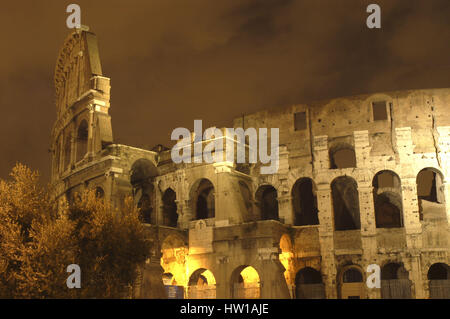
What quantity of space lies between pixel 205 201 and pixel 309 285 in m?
7.21

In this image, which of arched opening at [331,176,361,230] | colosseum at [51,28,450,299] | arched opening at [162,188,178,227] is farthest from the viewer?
arched opening at [162,188,178,227]

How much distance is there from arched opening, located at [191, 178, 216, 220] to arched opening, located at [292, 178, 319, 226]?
14.9 feet

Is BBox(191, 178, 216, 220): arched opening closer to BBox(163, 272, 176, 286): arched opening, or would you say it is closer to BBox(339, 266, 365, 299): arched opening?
BBox(163, 272, 176, 286): arched opening

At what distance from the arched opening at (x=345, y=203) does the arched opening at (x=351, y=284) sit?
2396 millimetres

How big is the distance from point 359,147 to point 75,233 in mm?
13410

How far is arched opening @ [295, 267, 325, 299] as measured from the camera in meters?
25.9

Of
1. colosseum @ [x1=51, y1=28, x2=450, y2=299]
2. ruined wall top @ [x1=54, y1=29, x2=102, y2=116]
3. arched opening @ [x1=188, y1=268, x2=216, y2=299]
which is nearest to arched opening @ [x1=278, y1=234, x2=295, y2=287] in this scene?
colosseum @ [x1=51, y1=28, x2=450, y2=299]

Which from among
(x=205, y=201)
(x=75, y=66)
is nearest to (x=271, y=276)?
(x=205, y=201)

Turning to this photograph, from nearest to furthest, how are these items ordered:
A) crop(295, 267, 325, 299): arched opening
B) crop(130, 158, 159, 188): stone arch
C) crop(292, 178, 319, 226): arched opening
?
crop(295, 267, 325, 299): arched opening
crop(292, 178, 319, 226): arched opening
crop(130, 158, 159, 188): stone arch

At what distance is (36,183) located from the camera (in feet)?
66.1

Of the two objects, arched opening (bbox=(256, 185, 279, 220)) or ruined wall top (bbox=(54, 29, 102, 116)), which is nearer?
arched opening (bbox=(256, 185, 279, 220))

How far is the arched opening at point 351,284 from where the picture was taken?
83.0ft

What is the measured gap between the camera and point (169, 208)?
29312 mm
